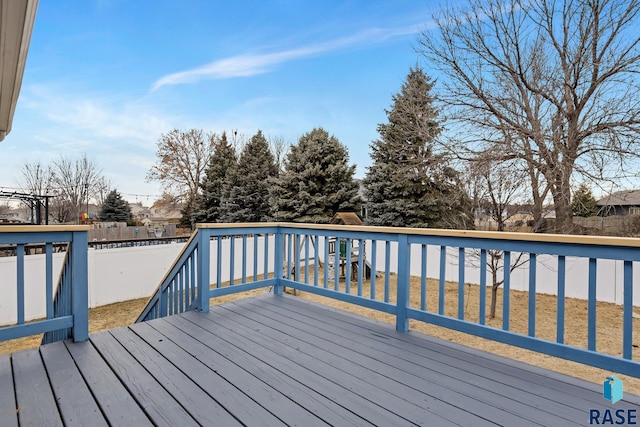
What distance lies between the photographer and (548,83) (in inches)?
283

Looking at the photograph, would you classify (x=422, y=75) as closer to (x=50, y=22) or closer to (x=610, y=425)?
(x=50, y=22)

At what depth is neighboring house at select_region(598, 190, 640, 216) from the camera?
261 inches

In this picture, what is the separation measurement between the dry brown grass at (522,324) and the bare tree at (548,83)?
1.67 metres

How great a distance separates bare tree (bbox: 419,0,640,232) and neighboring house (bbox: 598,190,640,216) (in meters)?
0.44

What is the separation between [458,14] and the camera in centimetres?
768

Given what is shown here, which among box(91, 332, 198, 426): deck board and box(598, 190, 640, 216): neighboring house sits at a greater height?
box(598, 190, 640, 216): neighboring house

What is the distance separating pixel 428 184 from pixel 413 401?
36.2 feet

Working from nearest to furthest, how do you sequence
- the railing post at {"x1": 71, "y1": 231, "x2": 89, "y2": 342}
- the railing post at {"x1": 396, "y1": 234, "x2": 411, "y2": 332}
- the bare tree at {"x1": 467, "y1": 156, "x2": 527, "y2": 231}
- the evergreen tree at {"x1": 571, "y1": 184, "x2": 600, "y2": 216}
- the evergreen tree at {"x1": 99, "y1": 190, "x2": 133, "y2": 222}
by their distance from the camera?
1. the railing post at {"x1": 71, "y1": 231, "x2": 89, "y2": 342}
2. the railing post at {"x1": 396, "y1": 234, "x2": 411, "y2": 332}
3. the bare tree at {"x1": 467, "y1": 156, "x2": 527, "y2": 231}
4. the evergreen tree at {"x1": 571, "y1": 184, "x2": 600, "y2": 216}
5. the evergreen tree at {"x1": 99, "y1": 190, "x2": 133, "y2": 222}

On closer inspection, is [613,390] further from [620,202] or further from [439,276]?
[620,202]

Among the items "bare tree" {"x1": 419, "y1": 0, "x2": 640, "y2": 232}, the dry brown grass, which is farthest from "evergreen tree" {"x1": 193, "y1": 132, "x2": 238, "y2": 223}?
"bare tree" {"x1": 419, "y1": 0, "x2": 640, "y2": 232}

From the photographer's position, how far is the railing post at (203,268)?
10.3ft

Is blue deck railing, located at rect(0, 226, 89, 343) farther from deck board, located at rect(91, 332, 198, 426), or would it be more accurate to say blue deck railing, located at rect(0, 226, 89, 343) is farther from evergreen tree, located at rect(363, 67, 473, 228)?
evergreen tree, located at rect(363, 67, 473, 228)

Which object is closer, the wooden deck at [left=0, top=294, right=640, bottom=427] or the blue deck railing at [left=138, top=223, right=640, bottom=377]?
the wooden deck at [left=0, top=294, right=640, bottom=427]

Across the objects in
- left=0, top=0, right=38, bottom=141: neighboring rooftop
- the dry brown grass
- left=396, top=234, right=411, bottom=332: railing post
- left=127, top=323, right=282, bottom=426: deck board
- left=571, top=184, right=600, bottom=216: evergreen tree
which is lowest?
the dry brown grass
